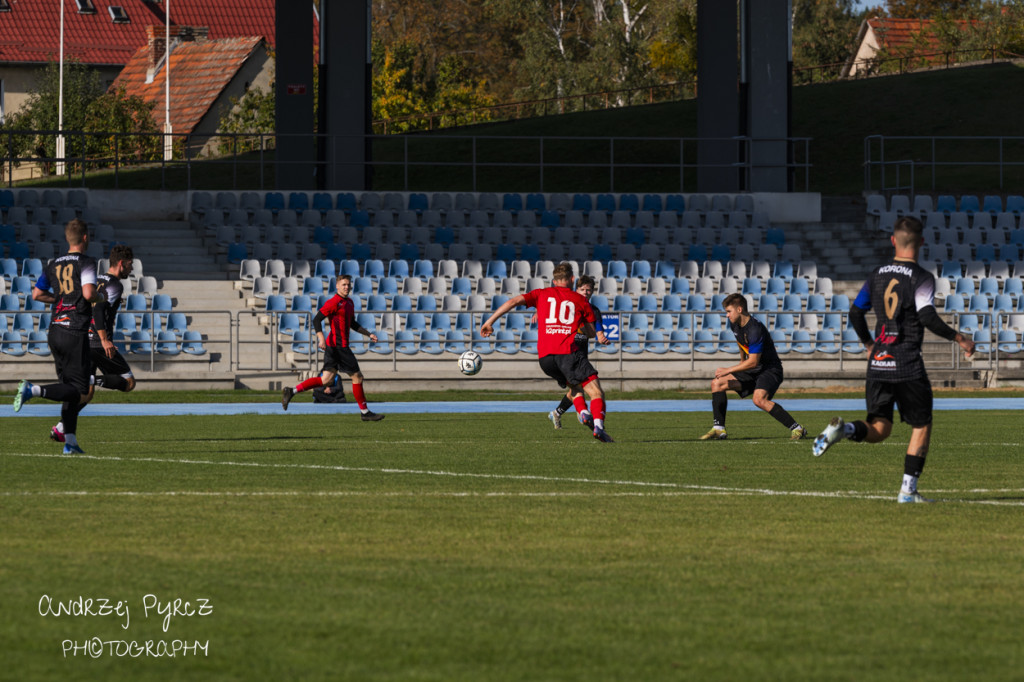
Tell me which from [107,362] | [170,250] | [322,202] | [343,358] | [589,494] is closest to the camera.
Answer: [589,494]

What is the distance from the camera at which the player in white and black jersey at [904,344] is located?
910 cm

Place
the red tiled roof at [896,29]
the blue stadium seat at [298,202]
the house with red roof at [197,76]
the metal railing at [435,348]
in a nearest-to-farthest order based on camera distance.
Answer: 1. the metal railing at [435,348]
2. the blue stadium seat at [298,202]
3. the house with red roof at [197,76]
4. the red tiled roof at [896,29]

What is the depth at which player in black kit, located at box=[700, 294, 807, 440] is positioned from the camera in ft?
49.9

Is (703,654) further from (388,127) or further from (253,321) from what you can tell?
(388,127)

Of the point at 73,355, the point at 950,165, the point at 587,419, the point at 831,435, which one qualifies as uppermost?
the point at 950,165

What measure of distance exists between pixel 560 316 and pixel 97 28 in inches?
2560

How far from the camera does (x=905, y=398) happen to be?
9.21 m

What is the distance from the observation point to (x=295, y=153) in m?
36.2

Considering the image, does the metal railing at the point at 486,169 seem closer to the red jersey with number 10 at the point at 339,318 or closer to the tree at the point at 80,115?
the tree at the point at 80,115

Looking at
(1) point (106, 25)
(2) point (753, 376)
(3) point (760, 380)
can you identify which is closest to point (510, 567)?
(3) point (760, 380)

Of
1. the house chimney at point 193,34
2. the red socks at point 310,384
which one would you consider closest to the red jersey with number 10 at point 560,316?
the red socks at point 310,384

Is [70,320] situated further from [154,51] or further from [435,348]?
[154,51]

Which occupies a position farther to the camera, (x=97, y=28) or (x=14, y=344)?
(x=97, y=28)

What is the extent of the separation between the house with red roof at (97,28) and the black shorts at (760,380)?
56212 mm
